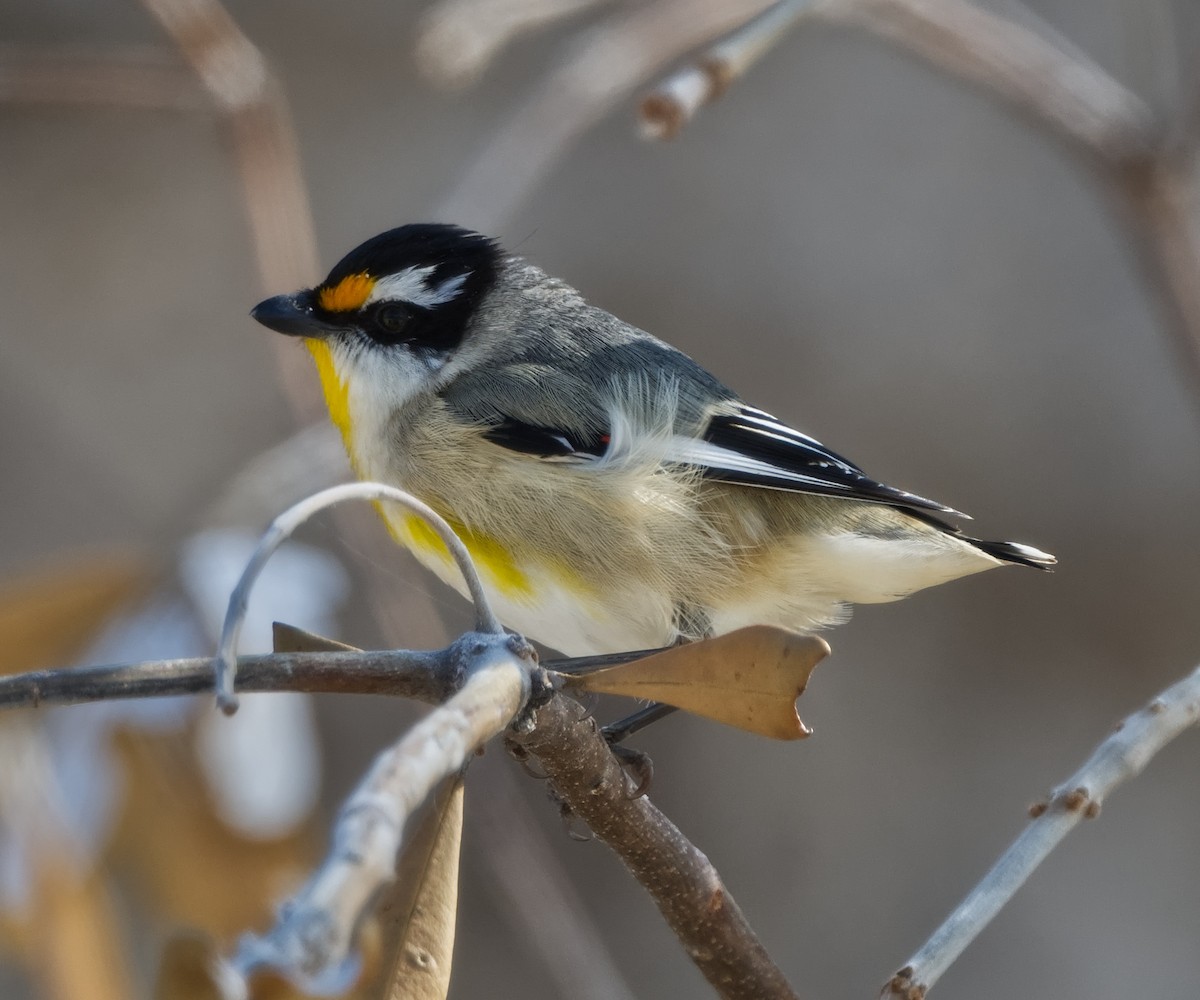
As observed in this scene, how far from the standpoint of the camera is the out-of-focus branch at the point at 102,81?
261cm

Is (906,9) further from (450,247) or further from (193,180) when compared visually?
(193,180)

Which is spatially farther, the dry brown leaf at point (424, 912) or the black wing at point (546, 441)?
the black wing at point (546, 441)

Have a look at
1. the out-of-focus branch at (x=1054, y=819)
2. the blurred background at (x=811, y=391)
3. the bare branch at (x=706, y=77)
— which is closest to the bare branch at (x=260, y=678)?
the out-of-focus branch at (x=1054, y=819)

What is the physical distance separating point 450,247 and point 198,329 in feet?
8.14

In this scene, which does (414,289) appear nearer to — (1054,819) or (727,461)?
(727,461)

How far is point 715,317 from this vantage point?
4.80m

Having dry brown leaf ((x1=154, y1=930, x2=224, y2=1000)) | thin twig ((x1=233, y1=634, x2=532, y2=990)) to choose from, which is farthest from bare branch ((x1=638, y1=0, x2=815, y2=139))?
dry brown leaf ((x1=154, y1=930, x2=224, y2=1000))

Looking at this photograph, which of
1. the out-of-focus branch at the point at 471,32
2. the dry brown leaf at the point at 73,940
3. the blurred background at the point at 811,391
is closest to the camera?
the dry brown leaf at the point at 73,940

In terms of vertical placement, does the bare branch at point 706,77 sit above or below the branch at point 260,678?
above

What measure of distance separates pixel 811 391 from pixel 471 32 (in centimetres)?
259

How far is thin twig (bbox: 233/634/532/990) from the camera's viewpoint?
0.74 metres

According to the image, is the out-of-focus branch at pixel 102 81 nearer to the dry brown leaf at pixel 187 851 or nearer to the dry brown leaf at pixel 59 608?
the dry brown leaf at pixel 59 608

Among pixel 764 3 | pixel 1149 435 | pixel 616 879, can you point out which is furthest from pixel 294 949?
pixel 1149 435

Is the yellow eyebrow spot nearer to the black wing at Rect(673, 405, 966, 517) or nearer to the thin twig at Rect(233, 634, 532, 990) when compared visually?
the black wing at Rect(673, 405, 966, 517)
